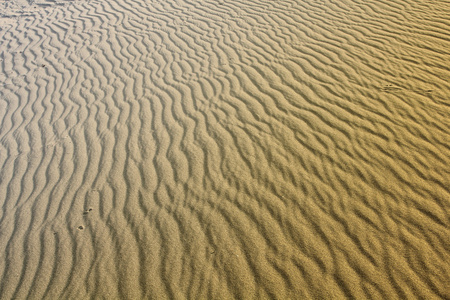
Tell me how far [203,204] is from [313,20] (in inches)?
202

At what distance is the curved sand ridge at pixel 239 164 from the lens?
110 inches

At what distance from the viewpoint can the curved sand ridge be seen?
9.14 feet

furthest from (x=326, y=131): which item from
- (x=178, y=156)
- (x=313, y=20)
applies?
(x=313, y=20)

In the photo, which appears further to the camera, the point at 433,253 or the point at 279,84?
the point at 279,84

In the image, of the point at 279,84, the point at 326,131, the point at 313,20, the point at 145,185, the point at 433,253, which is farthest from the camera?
the point at 313,20

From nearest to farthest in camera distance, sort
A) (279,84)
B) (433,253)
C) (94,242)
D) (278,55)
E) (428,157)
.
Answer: (433,253), (94,242), (428,157), (279,84), (278,55)

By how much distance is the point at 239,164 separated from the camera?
380 centimetres

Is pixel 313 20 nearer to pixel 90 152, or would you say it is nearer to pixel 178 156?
pixel 178 156

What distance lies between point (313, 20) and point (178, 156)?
457 cm

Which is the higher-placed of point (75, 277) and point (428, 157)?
point (428, 157)

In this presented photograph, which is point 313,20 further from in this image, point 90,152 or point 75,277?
point 75,277

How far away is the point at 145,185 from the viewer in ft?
12.4

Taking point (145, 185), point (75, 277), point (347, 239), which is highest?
point (347, 239)

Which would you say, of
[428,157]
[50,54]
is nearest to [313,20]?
[428,157]
